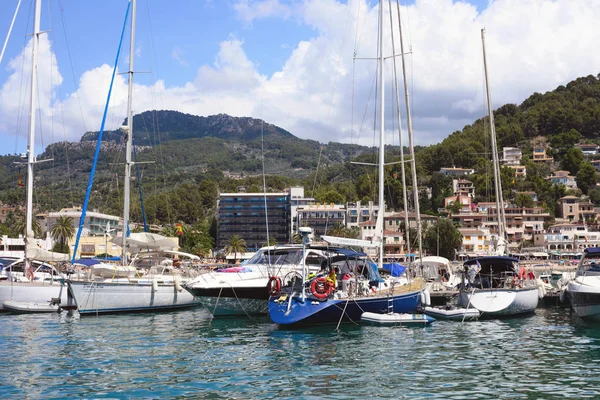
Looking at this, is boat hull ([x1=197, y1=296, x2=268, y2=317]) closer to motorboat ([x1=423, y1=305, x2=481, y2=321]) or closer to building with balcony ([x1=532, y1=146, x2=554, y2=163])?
motorboat ([x1=423, y1=305, x2=481, y2=321])

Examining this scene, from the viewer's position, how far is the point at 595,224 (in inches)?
4916

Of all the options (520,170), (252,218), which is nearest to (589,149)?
(520,170)

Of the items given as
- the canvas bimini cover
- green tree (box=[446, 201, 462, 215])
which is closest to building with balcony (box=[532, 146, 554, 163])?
green tree (box=[446, 201, 462, 215])

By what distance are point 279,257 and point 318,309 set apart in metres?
6.33

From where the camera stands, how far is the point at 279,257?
30312 mm

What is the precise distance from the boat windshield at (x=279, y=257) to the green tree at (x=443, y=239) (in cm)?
6785

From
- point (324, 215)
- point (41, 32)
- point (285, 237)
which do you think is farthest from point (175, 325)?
point (285, 237)

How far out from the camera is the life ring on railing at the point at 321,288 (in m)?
24.5

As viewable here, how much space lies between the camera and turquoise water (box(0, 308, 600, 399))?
589 inches

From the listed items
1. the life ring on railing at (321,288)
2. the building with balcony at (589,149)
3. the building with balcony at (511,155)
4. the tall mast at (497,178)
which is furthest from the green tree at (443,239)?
the building with balcony at (589,149)

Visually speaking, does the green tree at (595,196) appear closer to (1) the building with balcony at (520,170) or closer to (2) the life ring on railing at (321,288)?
(1) the building with balcony at (520,170)

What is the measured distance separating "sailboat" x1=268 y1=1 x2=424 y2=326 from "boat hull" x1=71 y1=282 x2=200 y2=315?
885 cm

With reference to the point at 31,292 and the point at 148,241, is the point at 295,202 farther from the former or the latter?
the point at 31,292

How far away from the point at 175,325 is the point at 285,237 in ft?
374
